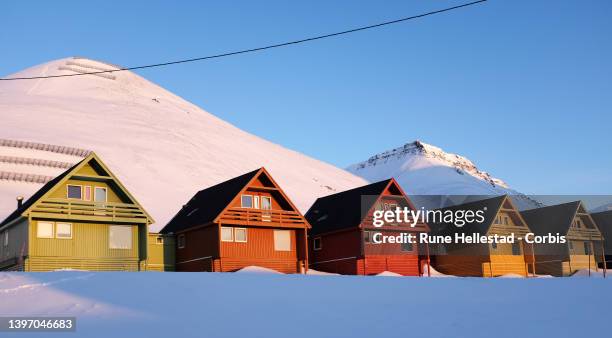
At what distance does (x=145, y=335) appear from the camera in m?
23.9

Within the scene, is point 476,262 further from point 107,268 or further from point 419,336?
point 419,336

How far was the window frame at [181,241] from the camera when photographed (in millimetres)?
57581

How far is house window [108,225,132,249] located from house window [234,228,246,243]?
292 inches

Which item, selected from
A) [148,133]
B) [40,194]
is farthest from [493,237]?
[148,133]

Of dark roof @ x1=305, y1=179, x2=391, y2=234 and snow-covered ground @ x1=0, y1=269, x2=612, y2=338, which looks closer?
snow-covered ground @ x1=0, y1=269, x2=612, y2=338

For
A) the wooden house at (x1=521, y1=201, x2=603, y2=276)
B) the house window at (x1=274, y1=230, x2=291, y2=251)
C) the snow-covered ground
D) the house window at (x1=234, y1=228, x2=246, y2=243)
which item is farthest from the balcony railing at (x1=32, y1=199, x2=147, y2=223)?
the wooden house at (x1=521, y1=201, x2=603, y2=276)

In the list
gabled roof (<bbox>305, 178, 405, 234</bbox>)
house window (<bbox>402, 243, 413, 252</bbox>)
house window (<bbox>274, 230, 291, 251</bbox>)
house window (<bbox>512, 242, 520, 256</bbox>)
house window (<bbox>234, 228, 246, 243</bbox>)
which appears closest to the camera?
house window (<bbox>234, 228, 246, 243</bbox>)

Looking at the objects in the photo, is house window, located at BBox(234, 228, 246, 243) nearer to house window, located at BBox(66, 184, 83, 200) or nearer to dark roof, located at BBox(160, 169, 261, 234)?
dark roof, located at BBox(160, 169, 261, 234)

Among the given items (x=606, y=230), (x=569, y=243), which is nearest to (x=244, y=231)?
(x=569, y=243)

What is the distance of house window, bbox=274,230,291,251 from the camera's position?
56594 mm

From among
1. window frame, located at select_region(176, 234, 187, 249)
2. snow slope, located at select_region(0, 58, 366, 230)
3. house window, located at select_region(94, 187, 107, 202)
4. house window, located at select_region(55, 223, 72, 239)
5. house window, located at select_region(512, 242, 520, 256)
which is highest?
snow slope, located at select_region(0, 58, 366, 230)

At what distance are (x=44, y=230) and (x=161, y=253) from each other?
10834 mm

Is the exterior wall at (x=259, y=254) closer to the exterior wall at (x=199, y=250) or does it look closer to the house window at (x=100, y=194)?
the exterior wall at (x=199, y=250)

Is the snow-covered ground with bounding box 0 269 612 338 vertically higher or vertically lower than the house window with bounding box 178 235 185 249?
lower
